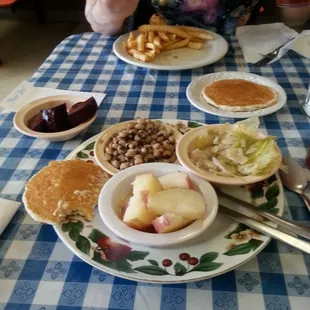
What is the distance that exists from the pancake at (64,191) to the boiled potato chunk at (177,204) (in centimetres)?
14

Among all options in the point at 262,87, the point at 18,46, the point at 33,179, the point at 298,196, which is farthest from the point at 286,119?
the point at 18,46

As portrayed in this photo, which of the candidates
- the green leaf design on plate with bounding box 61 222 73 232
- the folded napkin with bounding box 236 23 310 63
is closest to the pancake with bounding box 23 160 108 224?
the green leaf design on plate with bounding box 61 222 73 232

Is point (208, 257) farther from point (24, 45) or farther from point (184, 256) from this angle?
point (24, 45)

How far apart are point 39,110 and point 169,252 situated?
60 cm

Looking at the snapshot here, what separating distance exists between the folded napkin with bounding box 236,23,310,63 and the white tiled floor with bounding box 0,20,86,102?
1.88 meters

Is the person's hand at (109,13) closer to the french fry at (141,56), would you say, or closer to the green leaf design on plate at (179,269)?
the french fry at (141,56)

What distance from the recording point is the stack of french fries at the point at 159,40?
1.43 m

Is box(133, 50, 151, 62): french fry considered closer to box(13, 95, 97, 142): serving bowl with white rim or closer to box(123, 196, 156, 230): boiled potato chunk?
box(13, 95, 97, 142): serving bowl with white rim

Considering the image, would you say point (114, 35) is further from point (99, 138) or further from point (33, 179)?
point (33, 179)

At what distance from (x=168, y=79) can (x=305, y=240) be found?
0.80 metres

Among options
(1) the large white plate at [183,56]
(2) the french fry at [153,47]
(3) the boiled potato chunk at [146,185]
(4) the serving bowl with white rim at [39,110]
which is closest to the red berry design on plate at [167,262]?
(3) the boiled potato chunk at [146,185]

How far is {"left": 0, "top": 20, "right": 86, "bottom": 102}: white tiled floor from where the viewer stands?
122 inches

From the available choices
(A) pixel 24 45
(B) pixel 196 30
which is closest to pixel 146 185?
(B) pixel 196 30

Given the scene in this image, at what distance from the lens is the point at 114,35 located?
5.50 ft
